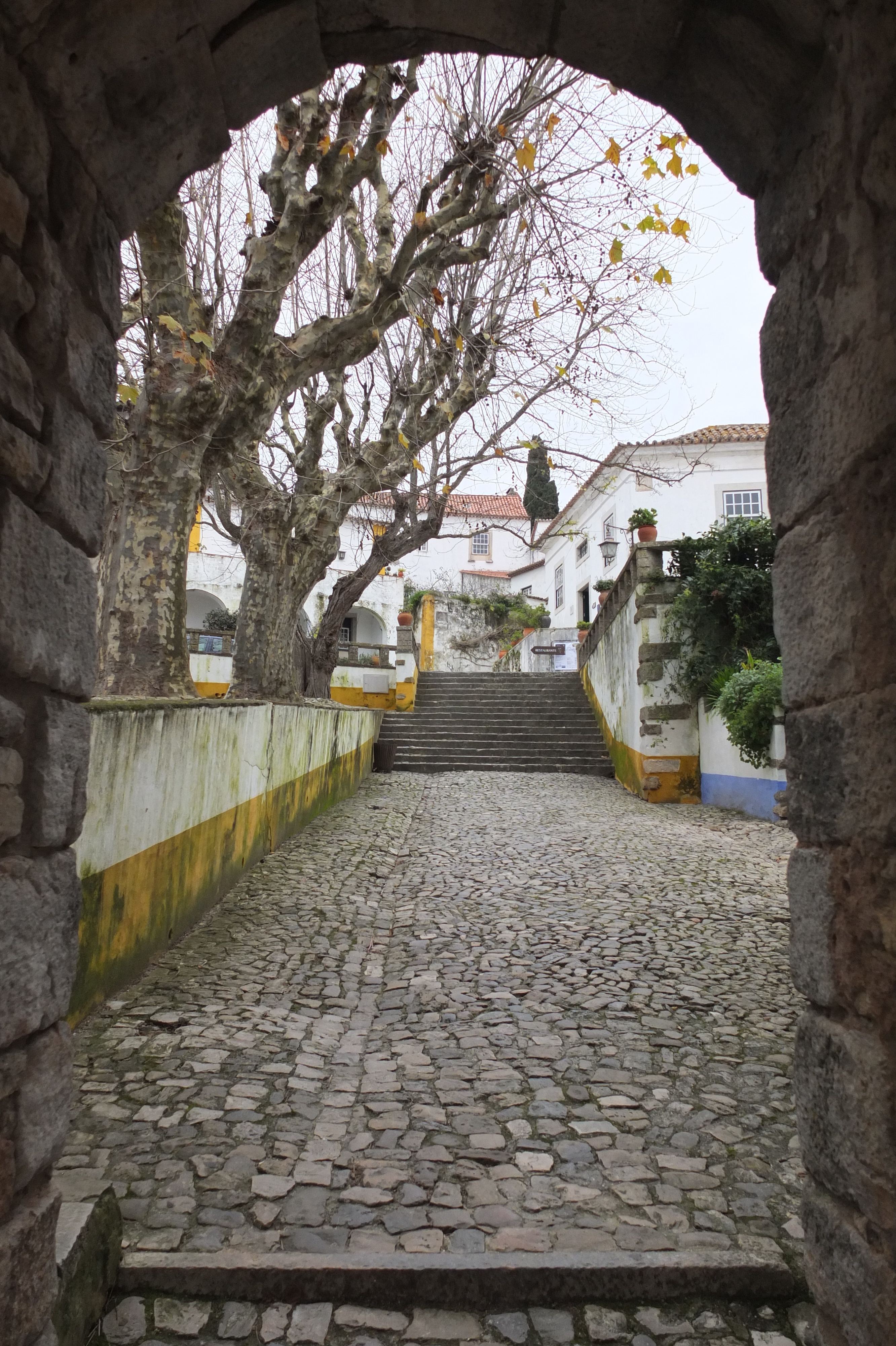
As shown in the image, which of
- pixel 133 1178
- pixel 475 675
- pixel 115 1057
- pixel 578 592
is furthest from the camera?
pixel 578 592

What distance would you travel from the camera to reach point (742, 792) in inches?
→ 362

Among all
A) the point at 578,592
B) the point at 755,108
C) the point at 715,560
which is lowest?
the point at 755,108

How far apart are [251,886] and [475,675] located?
42.5ft

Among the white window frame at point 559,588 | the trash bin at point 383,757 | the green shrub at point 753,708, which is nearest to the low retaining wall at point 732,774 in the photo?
the green shrub at point 753,708

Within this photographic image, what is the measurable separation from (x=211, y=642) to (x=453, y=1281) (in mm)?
19771

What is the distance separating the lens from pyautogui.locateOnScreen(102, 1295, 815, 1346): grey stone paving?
1748 mm

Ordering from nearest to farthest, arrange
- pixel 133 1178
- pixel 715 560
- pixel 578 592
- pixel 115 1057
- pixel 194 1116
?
pixel 133 1178, pixel 194 1116, pixel 115 1057, pixel 715 560, pixel 578 592

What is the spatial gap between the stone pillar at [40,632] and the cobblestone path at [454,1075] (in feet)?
1.87

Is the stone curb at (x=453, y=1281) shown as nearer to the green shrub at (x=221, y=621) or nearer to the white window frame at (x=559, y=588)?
the green shrub at (x=221, y=621)

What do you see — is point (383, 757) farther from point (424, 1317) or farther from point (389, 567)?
point (389, 567)

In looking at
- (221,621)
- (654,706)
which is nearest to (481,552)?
(221,621)

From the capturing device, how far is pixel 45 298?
160cm

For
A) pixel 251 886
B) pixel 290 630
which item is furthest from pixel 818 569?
pixel 290 630

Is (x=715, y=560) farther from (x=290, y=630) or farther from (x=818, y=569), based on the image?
(x=818, y=569)
